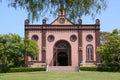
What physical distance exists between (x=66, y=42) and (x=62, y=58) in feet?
10.4

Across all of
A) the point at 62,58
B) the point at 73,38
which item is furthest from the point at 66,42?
the point at 62,58

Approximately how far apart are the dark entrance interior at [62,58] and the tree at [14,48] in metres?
7.49

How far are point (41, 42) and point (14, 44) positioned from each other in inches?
338

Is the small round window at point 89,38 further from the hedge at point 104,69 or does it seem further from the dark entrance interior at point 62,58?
the hedge at point 104,69

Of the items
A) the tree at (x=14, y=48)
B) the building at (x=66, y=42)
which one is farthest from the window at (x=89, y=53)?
the tree at (x=14, y=48)

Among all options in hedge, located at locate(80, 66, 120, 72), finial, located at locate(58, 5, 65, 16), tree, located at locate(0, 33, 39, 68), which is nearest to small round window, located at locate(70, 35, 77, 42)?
tree, located at locate(0, 33, 39, 68)

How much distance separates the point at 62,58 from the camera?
62.7 metres

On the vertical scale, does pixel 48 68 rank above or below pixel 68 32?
below

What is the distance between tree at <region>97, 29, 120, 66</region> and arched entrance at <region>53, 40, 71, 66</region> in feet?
26.7

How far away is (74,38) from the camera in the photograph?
202ft

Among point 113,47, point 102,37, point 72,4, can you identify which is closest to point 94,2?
point 72,4

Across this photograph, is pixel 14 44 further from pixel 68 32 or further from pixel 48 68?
pixel 68 32

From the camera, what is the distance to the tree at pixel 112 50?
53.0 metres

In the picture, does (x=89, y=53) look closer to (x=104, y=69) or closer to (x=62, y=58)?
(x=62, y=58)
